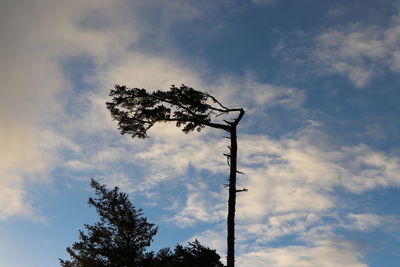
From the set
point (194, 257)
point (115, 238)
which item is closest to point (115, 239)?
point (115, 238)

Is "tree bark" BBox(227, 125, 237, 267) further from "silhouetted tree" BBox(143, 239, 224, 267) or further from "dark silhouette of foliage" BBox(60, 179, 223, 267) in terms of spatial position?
"dark silhouette of foliage" BBox(60, 179, 223, 267)

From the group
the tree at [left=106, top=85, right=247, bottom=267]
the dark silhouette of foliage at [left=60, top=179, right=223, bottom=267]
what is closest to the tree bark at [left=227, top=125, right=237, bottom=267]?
the tree at [left=106, top=85, right=247, bottom=267]

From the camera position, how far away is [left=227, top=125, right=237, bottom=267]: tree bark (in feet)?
48.8

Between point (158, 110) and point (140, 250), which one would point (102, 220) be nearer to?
point (140, 250)

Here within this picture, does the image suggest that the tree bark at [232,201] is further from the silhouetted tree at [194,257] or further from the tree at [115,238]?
the tree at [115,238]

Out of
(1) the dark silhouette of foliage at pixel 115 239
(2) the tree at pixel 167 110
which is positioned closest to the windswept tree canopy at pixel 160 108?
(2) the tree at pixel 167 110

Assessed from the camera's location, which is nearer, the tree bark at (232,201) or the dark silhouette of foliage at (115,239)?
the tree bark at (232,201)

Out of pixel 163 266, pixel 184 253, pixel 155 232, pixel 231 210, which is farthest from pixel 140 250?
pixel 231 210

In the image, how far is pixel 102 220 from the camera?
26.2m

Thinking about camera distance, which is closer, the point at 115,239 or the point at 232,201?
the point at 232,201

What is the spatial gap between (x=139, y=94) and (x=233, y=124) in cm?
436

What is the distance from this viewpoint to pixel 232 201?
15625 mm

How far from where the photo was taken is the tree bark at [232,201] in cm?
1486

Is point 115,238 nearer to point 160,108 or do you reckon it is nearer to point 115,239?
point 115,239
